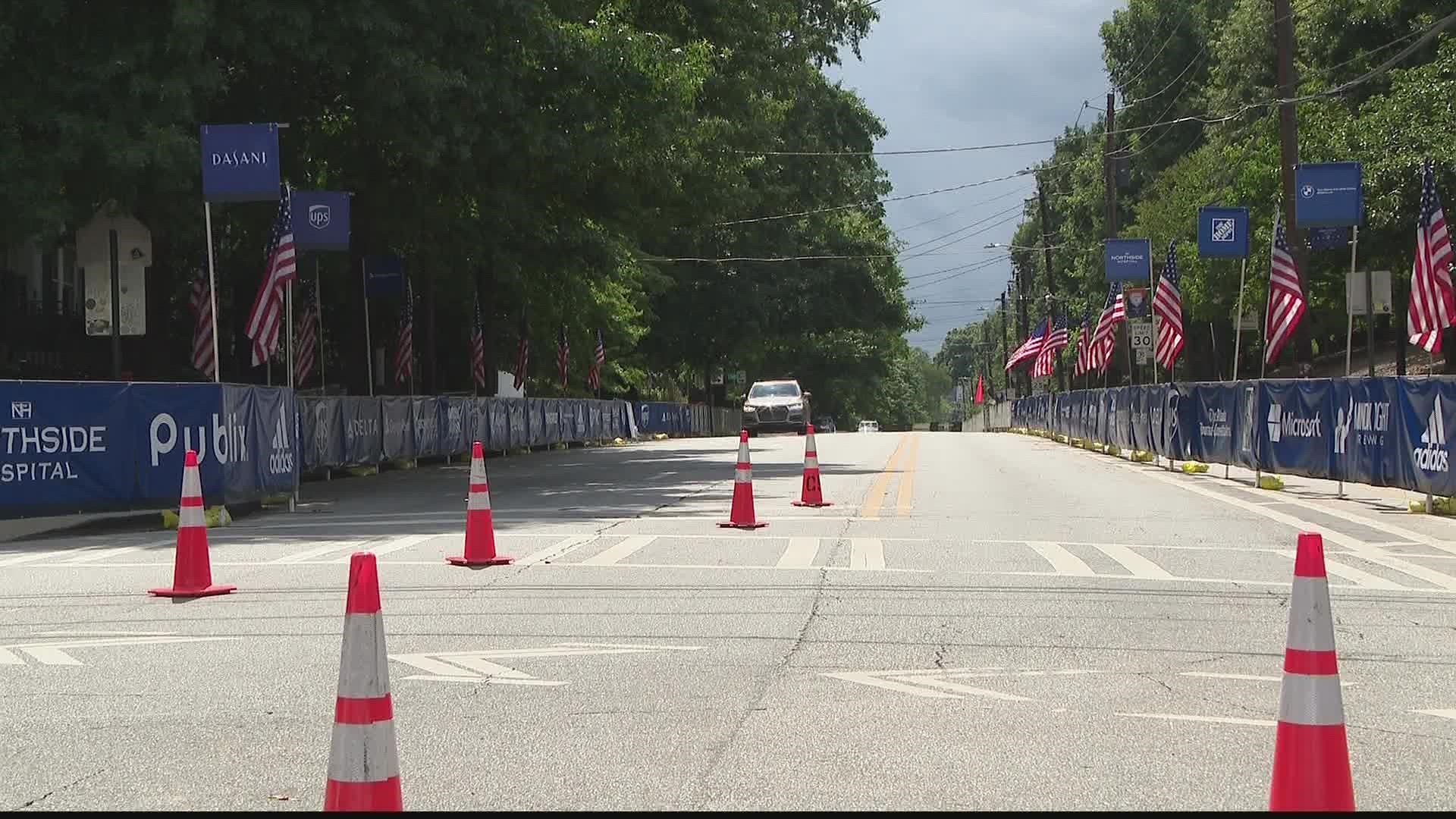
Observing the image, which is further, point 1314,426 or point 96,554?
point 1314,426

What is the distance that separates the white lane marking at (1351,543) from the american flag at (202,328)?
1578 centimetres

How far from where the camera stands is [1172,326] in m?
34.1

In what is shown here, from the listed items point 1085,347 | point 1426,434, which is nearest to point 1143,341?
point 1085,347

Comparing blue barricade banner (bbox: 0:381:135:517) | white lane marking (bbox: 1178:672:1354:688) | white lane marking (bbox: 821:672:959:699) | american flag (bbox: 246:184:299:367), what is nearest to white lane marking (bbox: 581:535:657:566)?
white lane marking (bbox: 821:672:959:699)

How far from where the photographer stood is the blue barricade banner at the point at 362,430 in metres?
29.0

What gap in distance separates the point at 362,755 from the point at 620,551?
9.97 meters

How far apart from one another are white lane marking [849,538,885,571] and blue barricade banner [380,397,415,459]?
17594mm

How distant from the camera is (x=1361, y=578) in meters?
12.6

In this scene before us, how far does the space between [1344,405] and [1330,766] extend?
17.1 m

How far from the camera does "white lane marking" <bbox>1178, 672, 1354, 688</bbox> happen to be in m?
8.19

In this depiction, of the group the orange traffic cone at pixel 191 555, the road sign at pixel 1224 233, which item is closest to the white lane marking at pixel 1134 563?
the orange traffic cone at pixel 191 555

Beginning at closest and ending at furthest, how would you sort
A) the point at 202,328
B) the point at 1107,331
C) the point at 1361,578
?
the point at 1361,578 < the point at 202,328 < the point at 1107,331

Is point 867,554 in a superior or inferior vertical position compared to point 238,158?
inferior

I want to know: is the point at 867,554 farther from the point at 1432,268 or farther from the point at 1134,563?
the point at 1432,268
